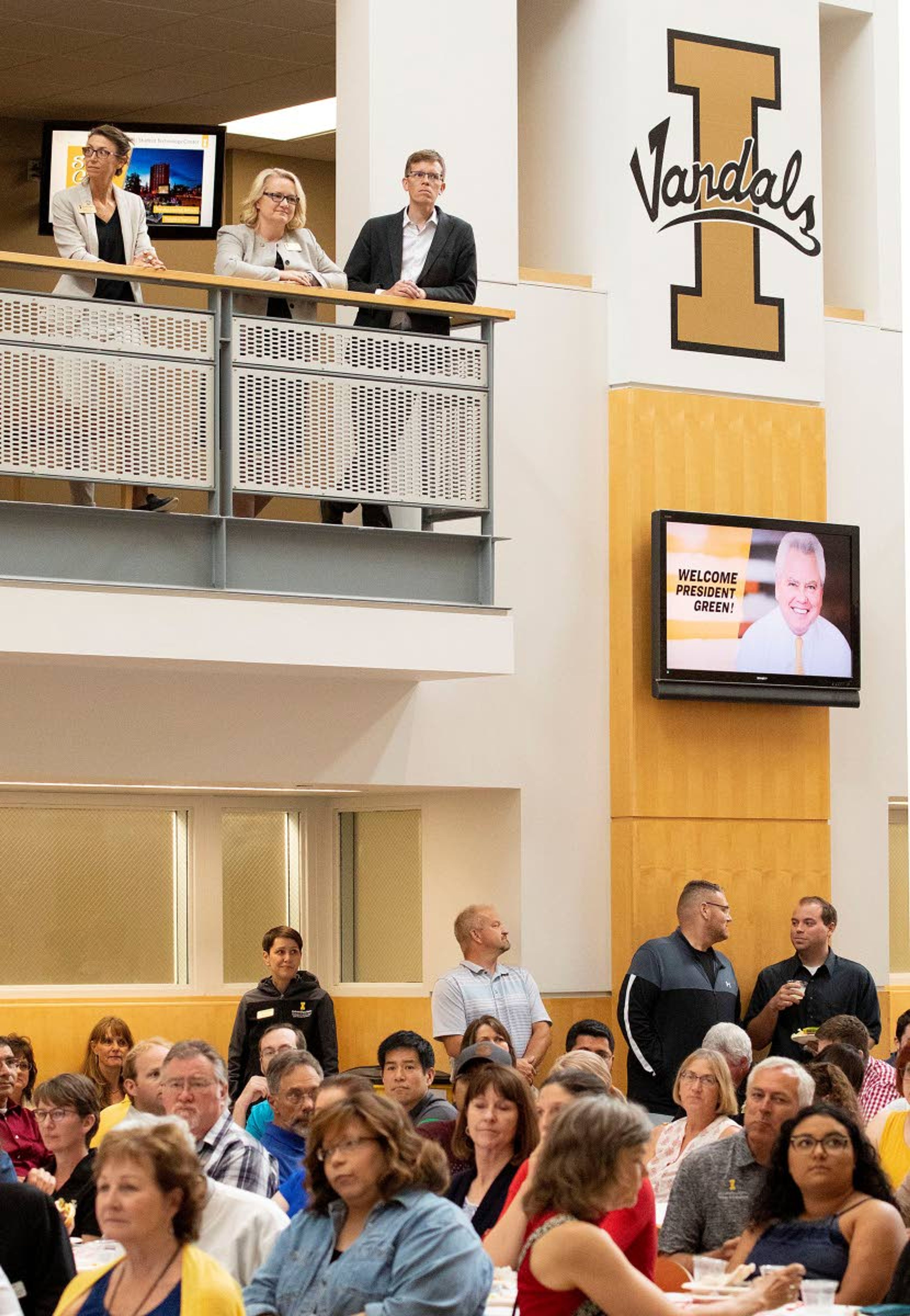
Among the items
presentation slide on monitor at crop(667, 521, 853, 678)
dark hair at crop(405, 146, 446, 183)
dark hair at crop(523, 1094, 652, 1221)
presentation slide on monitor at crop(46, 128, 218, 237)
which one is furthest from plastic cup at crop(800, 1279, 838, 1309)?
presentation slide on monitor at crop(46, 128, 218, 237)

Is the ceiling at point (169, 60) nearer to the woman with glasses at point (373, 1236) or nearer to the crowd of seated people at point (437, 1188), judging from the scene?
the crowd of seated people at point (437, 1188)

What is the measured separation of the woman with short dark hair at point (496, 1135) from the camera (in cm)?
698

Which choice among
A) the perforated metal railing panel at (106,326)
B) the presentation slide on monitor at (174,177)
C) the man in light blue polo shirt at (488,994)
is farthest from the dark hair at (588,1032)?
the presentation slide on monitor at (174,177)

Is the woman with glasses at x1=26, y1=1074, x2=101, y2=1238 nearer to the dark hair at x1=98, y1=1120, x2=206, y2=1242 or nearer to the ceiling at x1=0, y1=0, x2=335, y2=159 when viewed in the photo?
the dark hair at x1=98, y1=1120, x2=206, y2=1242

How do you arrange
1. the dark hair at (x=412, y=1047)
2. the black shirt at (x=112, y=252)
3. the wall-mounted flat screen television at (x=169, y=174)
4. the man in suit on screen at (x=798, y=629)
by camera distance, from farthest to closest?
the wall-mounted flat screen television at (x=169, y=174) < the man in suit on screen at (x=798, y=629) < the black shirt at (x=112, y=252) < the dark hair at (x=412, y=1047)

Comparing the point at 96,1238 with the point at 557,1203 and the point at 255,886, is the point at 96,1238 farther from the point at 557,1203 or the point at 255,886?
the point at 255,886

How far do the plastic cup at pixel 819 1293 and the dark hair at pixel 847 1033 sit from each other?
334 cm

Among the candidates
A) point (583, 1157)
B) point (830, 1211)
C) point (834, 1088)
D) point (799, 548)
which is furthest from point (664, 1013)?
point (583, 1157)

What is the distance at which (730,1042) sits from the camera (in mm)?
9258

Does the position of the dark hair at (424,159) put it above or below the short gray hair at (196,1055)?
above

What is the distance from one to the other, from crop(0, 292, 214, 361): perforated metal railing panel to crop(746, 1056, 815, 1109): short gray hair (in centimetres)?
432

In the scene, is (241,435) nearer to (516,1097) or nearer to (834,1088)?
(516,1097)

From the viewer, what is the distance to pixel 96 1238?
24.7 feet

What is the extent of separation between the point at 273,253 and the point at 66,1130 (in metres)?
4.38
